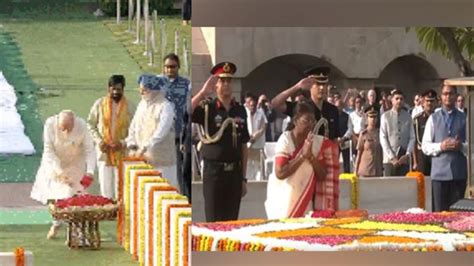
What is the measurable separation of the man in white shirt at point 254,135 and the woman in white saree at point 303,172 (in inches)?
7.6

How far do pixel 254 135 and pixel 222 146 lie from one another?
1.23 ft

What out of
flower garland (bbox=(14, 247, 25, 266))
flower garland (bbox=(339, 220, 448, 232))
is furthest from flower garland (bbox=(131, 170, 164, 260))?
flower garland (bbox=(339, 220, 448, 232))

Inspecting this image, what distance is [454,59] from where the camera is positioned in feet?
58.7

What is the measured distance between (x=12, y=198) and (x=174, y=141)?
923 millimetres

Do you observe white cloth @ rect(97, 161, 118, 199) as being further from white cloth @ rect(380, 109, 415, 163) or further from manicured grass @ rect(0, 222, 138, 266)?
white cloth @ rect(380, 109, 415, 163)

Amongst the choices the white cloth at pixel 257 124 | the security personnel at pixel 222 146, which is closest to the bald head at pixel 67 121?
the security personnel at pixel 222 146

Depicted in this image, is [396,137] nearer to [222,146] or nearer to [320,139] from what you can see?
[320,139]

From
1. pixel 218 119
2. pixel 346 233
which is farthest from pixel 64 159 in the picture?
pixel 346 233

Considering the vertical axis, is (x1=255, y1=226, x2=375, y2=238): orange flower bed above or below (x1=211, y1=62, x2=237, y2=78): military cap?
below

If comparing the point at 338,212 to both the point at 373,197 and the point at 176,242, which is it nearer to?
the point at 373,197

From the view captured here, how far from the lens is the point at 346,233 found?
16.5 meters

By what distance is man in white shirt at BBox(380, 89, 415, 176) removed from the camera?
16.8m

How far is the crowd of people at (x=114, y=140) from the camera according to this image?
1127 centimetres

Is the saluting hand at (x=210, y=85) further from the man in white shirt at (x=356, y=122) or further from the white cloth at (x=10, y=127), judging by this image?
the white cloth at (x=10, y=127)
